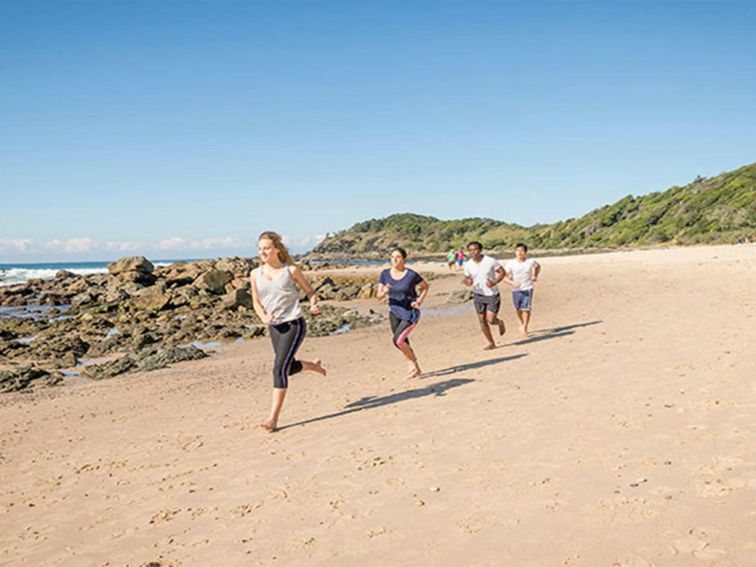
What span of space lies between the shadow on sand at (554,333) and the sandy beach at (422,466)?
1476 mm

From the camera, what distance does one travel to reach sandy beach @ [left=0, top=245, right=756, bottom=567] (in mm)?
3777

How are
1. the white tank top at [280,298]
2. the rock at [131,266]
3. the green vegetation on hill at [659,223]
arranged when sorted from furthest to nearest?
1. the green vegetation on hill at [659,223]
2. the rock at [131,266]
3. the white tank top at [280,298]

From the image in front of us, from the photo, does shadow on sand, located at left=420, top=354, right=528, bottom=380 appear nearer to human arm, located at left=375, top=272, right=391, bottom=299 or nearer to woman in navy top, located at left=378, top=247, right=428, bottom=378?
woman in navy top, located at left=378, top=247, right=428, bottom=378

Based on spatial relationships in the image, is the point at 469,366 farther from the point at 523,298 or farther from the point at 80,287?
the point at 80,287

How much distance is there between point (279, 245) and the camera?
6957mm

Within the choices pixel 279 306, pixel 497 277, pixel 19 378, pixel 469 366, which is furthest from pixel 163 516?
pixel 19 378

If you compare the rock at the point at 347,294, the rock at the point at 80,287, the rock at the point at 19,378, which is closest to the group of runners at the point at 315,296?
the rock at the point at 19,378

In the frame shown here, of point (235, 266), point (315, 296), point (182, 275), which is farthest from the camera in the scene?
point (235, 266)

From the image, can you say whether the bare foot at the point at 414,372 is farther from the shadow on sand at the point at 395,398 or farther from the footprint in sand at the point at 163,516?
the footprint in sand at the point at 163,516

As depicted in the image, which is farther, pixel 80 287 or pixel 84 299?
pixel 80 287

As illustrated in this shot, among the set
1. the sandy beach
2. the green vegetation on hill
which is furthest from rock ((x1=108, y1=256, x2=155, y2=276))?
the green vegetation on hill

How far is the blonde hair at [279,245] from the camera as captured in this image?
689 cm

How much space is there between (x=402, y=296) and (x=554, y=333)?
5.06m

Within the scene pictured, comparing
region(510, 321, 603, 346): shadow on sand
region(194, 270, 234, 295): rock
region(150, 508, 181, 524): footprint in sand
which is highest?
region(194, 270, 234, 295): rock
